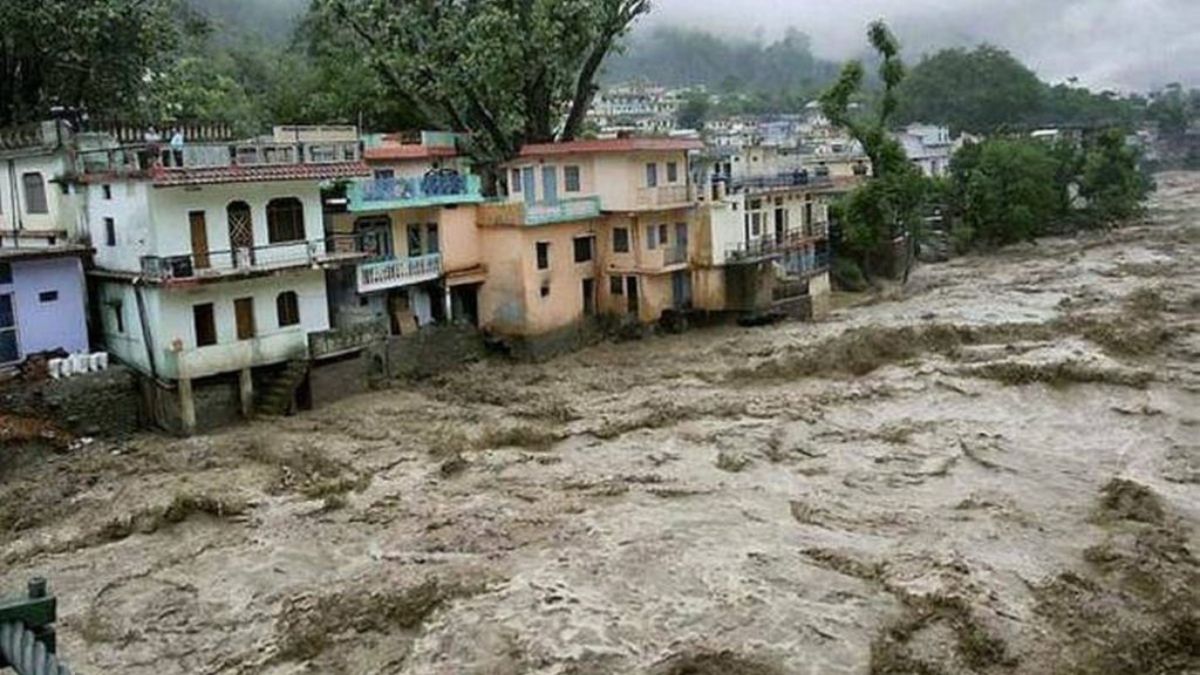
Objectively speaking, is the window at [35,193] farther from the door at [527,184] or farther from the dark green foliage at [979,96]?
the dark green foliage at [979,96]

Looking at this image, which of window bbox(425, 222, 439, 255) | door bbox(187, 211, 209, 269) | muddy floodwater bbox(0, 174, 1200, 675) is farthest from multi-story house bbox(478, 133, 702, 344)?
door bbox(187, 211, 209, 269)

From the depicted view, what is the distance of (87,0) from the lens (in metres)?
30.5

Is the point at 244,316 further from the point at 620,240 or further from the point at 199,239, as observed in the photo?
the point at 620,240

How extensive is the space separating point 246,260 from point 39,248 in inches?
184

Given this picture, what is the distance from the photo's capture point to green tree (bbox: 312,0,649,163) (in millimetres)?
36531

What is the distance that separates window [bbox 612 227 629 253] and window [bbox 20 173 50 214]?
15415mm

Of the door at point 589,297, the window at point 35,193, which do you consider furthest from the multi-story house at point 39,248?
the door at point 589,297

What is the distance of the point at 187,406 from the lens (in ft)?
82.3

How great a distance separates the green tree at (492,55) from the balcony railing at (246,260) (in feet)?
33.9

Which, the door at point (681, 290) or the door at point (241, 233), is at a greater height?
the door at point (241, 233)

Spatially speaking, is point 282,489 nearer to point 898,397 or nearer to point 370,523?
point 370,523

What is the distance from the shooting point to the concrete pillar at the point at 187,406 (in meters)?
25.0

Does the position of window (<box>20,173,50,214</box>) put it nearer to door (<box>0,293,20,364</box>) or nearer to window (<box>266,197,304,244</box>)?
door (<box>0,293,20,364</box>)

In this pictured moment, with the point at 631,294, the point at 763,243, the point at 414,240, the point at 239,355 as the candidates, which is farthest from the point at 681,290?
the point at 239,355
